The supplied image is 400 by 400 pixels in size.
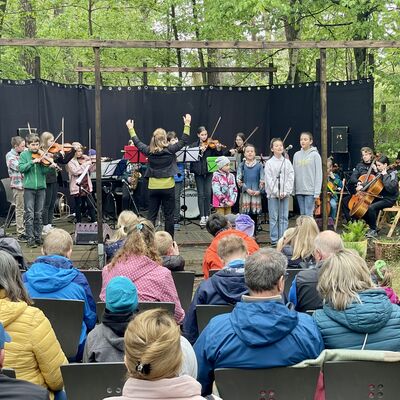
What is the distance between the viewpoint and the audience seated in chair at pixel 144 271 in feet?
14.3

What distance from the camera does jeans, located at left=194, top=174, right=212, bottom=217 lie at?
11430 millimetres

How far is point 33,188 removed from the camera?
9219 millimetres

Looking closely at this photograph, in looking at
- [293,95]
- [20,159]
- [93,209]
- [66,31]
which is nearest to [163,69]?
[293,95]

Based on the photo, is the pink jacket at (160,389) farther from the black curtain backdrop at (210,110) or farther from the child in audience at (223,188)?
the black curtain backdrop at (210,110)

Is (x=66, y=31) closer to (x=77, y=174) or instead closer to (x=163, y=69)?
(x=163, y=69)

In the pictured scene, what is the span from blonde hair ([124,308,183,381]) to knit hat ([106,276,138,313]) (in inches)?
39.2

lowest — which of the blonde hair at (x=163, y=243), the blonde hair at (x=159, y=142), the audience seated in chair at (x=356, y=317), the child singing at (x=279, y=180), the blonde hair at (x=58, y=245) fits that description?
the audience seated in chair at (x=356, y=317)

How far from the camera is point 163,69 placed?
13.4 m

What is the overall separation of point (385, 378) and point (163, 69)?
11.1 meters

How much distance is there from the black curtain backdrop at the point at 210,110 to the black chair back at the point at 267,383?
985cm

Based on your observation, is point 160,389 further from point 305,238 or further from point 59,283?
point 305,238

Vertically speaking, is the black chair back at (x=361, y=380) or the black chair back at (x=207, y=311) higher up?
the black chair back at (x=207, y=311)

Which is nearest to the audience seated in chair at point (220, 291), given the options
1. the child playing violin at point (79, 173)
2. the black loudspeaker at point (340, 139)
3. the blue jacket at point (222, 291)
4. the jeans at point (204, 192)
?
the blue jacket at point (222, 291)

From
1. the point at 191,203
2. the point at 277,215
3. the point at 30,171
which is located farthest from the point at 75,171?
the point at 277,215
